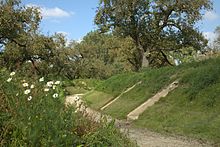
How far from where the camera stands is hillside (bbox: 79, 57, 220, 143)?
440 inches

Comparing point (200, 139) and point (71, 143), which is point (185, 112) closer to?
point (200, 139)

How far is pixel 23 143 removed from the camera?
4.50 meters

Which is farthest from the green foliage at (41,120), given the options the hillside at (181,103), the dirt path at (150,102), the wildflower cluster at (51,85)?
the dirt path at (150,102)

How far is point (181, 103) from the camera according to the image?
13914 millimetres

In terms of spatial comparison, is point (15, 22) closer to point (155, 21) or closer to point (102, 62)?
point (155, 21)

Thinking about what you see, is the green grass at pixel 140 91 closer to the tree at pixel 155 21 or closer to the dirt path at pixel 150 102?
the dirt path at pixel 150 102

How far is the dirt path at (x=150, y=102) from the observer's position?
1470 centimetres

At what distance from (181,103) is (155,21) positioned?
51.0 ft

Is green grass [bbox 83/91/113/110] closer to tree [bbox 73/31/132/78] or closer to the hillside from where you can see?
the hillside

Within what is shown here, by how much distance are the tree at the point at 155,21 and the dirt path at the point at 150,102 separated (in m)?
12.1

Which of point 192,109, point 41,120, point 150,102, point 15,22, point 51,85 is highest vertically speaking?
point 15,22

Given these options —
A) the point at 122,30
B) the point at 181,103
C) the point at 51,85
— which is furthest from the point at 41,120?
the point at 122,30

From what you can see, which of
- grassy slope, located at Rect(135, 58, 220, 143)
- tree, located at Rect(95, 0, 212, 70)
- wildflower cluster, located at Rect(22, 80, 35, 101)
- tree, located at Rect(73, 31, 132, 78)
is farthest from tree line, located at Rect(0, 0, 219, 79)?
wildflower cluster, located at Rect(22, 80, 35, 101)

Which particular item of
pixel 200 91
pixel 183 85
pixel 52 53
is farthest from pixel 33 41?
pixel 200 91
